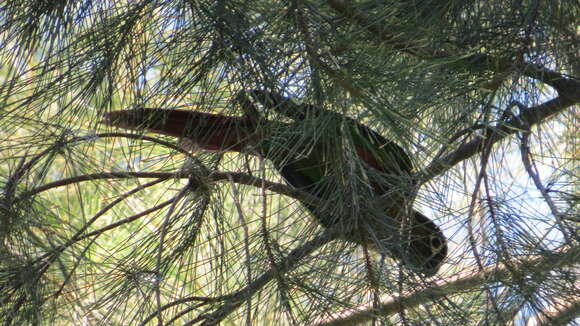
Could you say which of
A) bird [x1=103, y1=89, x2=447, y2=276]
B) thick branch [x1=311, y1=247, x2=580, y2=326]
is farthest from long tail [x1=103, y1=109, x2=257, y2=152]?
thick branch [x1=311, y1=247, x2=580, y2=326]

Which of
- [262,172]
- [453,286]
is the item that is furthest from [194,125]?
[453,286]

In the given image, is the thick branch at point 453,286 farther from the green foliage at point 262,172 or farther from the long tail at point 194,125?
the long tail at point 194,125

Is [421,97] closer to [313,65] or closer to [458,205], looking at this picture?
[313,65]

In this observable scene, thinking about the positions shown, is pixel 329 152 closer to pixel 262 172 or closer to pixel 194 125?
pixel 262 172

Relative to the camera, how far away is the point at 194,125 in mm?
1347

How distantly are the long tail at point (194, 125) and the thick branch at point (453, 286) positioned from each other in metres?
0.34

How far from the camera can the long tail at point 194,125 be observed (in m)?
1.23

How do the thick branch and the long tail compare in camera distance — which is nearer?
the thick branch

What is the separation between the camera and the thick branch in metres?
1.09

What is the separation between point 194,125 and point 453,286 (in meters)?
0.57

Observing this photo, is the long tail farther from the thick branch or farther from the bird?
the thick branch

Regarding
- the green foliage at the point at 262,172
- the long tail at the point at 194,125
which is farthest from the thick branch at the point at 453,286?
the long tail at the point at 194,125

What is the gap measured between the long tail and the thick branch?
343mm

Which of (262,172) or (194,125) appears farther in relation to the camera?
(194,125)
